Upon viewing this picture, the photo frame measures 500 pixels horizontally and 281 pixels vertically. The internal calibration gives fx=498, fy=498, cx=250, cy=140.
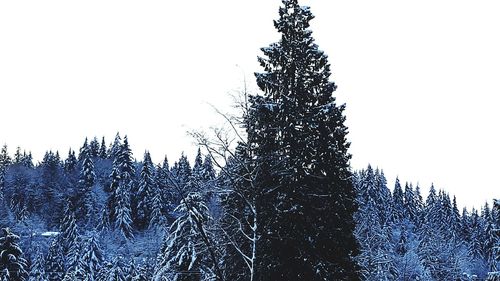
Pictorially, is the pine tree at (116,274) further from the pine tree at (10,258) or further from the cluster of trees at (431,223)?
the cluster of trees at (431,223)

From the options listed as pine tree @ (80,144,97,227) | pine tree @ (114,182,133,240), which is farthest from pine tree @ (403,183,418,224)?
pine tree @ (80,144,97,227)

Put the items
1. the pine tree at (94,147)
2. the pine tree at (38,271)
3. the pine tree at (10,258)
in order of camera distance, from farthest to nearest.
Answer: the pine tree at (94,147) < the pine tree at (38,271) < the pine tree at (10,258)

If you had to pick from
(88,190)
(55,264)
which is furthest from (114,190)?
(55,264)

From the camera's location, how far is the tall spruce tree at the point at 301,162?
17.4 m

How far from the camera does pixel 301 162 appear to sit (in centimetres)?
1858

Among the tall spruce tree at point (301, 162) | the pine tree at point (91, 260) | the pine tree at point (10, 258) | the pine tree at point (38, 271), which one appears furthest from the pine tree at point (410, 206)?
the tall spruce tree at point (301, 162)

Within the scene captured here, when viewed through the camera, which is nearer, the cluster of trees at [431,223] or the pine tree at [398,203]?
the cluster of trees at [431,223]

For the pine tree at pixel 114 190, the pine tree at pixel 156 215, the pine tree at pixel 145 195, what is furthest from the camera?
the pine tree at pixel 145 195

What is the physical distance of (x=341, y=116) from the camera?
20047mm

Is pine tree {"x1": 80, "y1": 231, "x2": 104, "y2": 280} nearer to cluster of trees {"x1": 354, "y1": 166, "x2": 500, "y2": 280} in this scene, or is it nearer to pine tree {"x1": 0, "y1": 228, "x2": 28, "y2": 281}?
pine tree {"x1": 0, "y1": 228, "x2": 28, "y2": 281}

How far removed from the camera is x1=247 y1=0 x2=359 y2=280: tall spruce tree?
1736 cm

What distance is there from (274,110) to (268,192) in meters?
3.65

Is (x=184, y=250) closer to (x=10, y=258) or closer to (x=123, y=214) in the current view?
(x=10, y=258)

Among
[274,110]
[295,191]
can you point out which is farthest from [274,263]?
[274,110]
